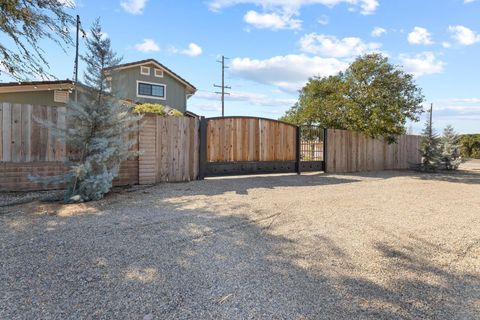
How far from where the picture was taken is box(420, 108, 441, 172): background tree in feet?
46.5

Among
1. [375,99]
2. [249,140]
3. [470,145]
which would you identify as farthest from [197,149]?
[470,145]

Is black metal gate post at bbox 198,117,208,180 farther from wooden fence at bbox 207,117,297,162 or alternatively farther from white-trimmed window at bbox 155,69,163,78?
white-trimmed window at bbox 155,69,163,78

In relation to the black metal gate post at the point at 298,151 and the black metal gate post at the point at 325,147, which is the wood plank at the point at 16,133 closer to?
the black metal gate post at the point at 298,151

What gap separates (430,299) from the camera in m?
2.51

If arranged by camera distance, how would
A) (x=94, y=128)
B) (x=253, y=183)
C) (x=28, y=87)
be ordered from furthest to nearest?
(x=28, y=87), (x=253, y=183), (x=94, y=128)

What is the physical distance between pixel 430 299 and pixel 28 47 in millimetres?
7245

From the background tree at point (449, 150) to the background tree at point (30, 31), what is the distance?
15423 mm

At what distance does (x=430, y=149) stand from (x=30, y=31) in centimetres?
1530

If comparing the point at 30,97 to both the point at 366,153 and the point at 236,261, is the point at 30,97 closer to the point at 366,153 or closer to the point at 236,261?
the point at 236,261

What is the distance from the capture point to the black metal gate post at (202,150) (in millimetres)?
8555

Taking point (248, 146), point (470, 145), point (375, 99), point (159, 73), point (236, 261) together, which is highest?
point (159, 73)

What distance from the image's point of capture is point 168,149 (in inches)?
308

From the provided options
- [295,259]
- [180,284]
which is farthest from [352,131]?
[180,284]

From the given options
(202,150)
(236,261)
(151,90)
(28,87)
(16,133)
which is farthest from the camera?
(151,90)
